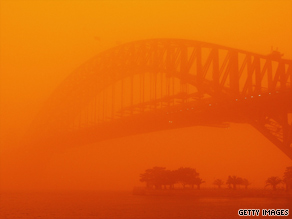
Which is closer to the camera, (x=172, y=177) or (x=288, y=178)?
(x=288, y=178)

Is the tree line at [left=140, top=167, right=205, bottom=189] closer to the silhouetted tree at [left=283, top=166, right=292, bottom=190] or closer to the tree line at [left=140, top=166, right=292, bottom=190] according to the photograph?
the tree line at [left=140, top=166, right=292, bottom=190]

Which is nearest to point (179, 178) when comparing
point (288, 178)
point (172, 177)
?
point (172, 177)

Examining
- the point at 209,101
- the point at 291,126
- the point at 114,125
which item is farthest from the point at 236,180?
the point at 291,126

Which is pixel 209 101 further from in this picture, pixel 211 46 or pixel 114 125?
pixel 114 125

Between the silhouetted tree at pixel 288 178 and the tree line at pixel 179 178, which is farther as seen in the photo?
the tree line at pixel 179 178

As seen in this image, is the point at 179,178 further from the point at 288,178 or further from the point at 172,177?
the point at 288,178

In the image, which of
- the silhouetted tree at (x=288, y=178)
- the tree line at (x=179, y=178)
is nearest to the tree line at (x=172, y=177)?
the tree line at (x=179, y=178)

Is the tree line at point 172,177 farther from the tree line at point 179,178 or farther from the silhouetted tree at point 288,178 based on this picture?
the silhouetted tree at point 288,178

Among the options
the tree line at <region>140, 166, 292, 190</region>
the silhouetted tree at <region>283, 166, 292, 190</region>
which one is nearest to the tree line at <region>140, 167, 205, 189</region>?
the tree line at <region>140, 166, 292, 190</region>

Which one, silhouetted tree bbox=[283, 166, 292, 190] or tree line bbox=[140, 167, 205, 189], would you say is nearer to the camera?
silhouetted tree bbox=[283, 166, 292, 190]

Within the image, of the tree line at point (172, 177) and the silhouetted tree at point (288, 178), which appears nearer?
the silhouetted tree at point (288, 178)

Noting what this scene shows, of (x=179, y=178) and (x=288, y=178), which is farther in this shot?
(x=179, y=178)
